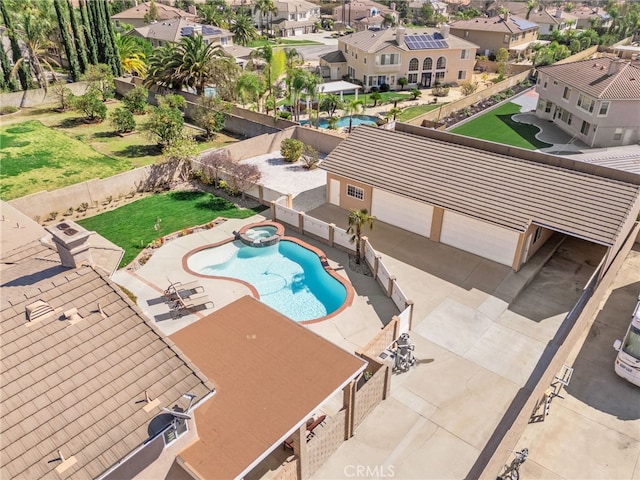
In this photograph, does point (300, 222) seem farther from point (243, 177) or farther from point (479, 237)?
point (479, 237)

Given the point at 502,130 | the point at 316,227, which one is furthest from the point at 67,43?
the point at 502,130

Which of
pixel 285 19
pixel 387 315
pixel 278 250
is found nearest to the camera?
pixel 387 315

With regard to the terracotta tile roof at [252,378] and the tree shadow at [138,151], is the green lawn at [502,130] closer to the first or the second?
the tree shadow at [138,151]

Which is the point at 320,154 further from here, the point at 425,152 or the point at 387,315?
the point at 387,315

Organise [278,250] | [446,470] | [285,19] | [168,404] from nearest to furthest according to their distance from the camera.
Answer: [168,404]
[446,470]
[278,250]
[285,19]

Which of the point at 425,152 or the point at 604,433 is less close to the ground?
the point at 425,152

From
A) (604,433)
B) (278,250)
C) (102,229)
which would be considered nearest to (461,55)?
(278,250)

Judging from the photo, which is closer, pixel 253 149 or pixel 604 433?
pixel 604 433
